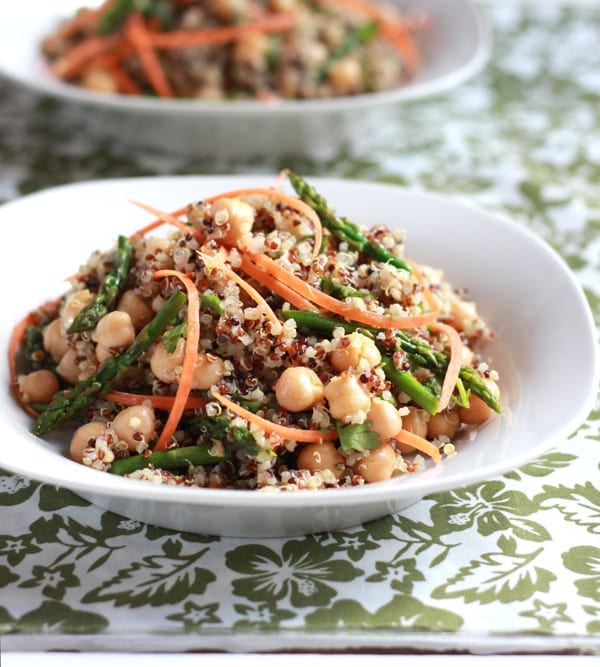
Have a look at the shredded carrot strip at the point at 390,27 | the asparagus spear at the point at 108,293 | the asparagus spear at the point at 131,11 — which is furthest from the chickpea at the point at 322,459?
the shredded carrot strip at the point at 390,27

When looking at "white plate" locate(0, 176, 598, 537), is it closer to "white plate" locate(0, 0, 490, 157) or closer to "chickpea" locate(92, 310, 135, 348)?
"chickpea" locate(92, 310, 135, 348)

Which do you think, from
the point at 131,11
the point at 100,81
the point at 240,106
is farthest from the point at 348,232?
the point at 131,11

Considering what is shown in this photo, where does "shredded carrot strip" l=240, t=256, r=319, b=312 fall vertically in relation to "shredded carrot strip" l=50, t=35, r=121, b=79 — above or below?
below

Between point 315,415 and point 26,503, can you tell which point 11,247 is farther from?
point 315,415

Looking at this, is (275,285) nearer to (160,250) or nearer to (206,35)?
(160,250)

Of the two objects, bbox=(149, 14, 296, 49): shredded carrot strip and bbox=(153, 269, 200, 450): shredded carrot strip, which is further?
bbox=(149, 14, 296, 49): shredded carrot strip

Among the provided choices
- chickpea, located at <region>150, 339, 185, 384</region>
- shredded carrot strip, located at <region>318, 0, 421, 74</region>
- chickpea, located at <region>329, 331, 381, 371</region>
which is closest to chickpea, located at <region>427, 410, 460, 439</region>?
chickpea, located at <region>329, 331, 381, 371</region>

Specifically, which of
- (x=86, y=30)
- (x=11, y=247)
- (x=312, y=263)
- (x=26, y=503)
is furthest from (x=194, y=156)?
(x=26, y=503)
